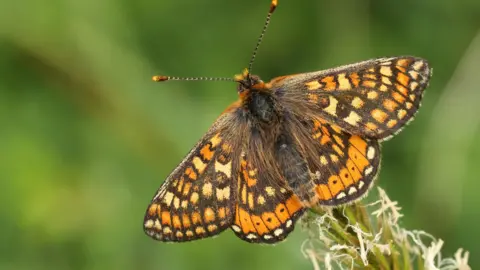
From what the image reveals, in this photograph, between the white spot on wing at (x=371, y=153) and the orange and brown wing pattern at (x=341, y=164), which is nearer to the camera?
the orange and brown wing pattern at (x=341, y=164)

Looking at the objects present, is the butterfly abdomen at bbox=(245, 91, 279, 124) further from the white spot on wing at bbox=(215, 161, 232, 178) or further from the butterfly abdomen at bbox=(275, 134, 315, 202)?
the white spot on wing at bbox=(215, 161, 232, 178)

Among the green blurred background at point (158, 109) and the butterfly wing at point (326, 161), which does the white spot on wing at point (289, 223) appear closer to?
the butterfly wing at point (326, 161)

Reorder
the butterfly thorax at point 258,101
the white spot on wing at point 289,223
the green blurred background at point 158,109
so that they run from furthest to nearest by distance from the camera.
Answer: the green blurred background at point 158,109 → the butterfly thorax at point 258,101 → the white spot on wing at point 289,223

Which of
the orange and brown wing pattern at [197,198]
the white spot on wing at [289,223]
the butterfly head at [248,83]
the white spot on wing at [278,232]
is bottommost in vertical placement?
the white spot on wing at [278,232]

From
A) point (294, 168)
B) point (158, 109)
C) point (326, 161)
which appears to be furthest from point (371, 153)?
point (158, 109)

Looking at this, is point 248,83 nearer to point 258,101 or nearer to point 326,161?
point 258,101

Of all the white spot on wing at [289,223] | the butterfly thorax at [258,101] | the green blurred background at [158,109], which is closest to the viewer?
the white spot on wing at [289,223]

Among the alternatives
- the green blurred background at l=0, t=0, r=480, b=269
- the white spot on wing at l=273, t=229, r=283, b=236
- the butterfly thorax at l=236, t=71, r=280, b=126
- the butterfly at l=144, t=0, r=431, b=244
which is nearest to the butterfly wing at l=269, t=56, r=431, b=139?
the butterfly at l=144, t=0, r=431, b=244

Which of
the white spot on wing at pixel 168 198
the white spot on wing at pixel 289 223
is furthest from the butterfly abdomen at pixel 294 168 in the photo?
the white spot on wing at pixel 168 198
